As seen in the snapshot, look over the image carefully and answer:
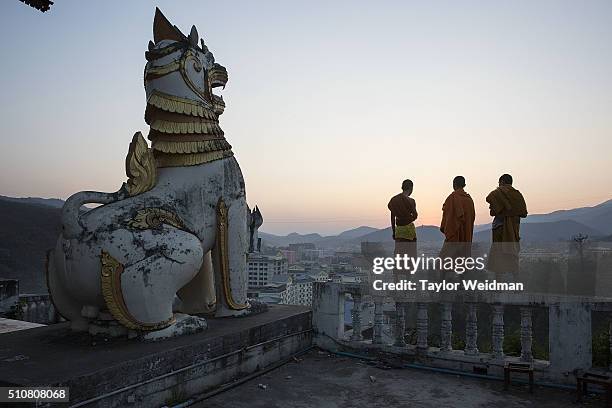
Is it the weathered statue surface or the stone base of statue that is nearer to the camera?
the stone base of statue

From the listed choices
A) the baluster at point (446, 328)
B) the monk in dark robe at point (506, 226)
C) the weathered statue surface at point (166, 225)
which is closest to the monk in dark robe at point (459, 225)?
the monk in dark robe at point (506, 226)

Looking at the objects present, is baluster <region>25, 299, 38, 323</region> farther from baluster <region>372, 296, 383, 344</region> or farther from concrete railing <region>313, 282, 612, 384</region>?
baluster <region>372, 296, 383, 344</region>

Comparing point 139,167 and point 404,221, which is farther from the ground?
point 139,167

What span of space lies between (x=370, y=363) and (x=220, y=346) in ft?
7.98

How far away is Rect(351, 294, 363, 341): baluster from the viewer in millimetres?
7398

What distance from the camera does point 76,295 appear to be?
5477 mm

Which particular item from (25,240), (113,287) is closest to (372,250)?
(113,287)

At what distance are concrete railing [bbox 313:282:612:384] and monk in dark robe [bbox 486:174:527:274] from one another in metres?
0.79

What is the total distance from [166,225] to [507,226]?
16.5ft

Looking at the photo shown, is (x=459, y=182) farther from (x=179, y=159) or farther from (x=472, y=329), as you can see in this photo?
(x=179, y=159)

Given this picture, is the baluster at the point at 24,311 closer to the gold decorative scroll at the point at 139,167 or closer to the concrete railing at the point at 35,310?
the concrete railing at the point at 35,310

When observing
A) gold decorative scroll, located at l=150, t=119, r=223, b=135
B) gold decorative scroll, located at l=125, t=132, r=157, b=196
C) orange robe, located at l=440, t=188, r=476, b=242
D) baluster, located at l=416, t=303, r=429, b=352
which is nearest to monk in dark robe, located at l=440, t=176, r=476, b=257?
orange robe, located at l=440, t=188, r=476, b=242

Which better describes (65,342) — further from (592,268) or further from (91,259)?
(592,268)

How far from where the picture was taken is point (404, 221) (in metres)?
7.81
